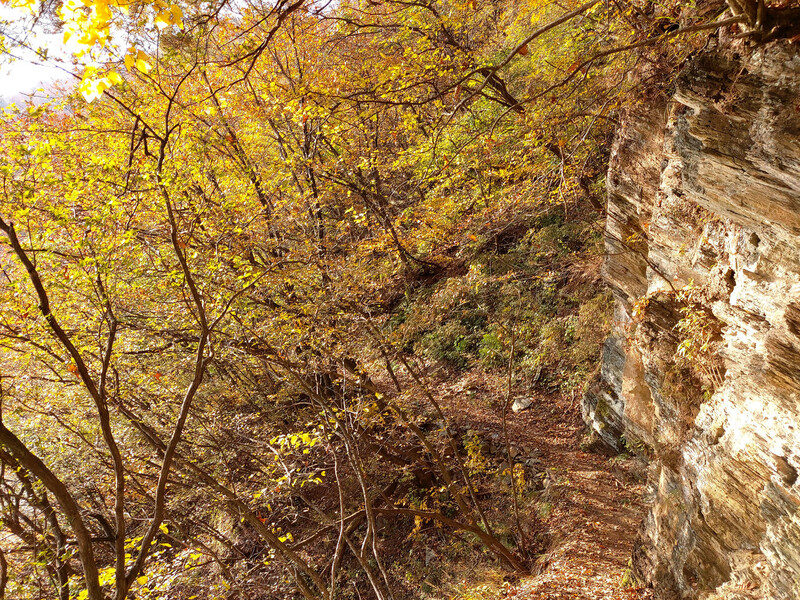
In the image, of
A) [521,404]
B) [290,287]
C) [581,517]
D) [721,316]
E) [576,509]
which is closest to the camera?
[721,316]

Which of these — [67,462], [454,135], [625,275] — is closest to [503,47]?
[454,135]

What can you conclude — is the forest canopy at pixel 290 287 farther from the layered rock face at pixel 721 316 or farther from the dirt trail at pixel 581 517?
the layered rock face at pixel 721 316

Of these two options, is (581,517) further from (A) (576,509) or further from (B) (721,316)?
(B) (721,316)

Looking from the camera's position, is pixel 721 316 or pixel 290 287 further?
pixel 290 287

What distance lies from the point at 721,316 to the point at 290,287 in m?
7.37

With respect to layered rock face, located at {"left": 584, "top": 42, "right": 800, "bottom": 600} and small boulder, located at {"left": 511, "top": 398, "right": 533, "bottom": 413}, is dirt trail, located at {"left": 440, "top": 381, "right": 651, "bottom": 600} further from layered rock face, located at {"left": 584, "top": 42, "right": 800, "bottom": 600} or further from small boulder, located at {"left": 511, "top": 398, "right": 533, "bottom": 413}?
layered rock face, located at {"left": 584, "top": 42, "right": 800, "bottom": 600}

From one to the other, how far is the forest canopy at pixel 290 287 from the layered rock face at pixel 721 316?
40.3 inches

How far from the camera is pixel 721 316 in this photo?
4.61 metres

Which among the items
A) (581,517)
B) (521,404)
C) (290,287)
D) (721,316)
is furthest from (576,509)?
(290,287)

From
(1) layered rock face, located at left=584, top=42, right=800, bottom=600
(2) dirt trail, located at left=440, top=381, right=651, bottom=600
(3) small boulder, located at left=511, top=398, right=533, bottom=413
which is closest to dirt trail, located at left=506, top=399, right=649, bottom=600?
(2) dirt trail, located at left=440, top=381, right=651, bottom=600

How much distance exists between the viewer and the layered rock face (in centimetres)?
362

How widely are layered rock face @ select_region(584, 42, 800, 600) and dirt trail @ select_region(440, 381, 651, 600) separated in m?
0.95

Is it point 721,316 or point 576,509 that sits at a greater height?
point 721,316

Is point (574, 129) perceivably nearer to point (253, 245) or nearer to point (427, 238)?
point (427, 238)
